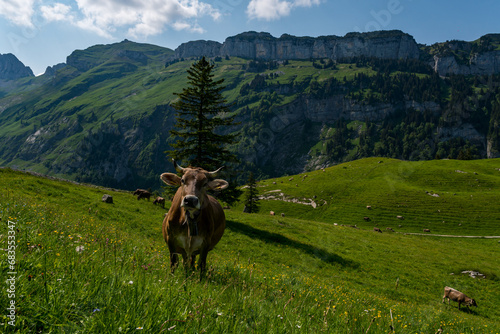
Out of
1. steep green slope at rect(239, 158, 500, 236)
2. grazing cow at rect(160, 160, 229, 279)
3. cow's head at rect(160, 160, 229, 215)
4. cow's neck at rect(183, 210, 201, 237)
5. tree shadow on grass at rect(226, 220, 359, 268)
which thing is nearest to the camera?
cow's head at rect(160, 160, 229, 215)

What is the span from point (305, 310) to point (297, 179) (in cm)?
10194

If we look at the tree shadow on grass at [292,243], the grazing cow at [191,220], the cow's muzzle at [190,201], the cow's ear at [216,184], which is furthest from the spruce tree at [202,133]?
the cow's muzzle at [190,201]

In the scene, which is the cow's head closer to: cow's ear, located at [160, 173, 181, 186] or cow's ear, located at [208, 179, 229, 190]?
cow's ear, located at [208, 179, 229, 190]

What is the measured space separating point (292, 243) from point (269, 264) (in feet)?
24.2

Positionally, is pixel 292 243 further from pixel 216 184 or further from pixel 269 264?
pixel 216 184

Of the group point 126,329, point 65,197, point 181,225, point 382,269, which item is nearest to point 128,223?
point 65,197

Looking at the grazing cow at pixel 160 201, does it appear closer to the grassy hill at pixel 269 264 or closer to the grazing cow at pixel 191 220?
the grassy hill at pixel 269 264

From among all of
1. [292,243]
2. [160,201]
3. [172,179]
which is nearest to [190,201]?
[172,179]

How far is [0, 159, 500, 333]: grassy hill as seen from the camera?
2889 mm

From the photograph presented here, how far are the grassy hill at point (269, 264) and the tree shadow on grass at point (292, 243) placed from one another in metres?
0.17

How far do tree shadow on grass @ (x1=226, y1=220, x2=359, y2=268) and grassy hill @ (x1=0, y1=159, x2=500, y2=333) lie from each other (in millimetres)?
167

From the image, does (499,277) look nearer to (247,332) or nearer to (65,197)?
(247,332)

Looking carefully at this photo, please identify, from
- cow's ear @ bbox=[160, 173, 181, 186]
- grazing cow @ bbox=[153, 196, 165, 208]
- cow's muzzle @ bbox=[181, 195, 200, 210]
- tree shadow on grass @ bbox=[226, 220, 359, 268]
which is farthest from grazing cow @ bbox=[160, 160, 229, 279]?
grazing cow @ bbox=[153, 196, 165, 208]

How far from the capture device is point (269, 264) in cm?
1891
